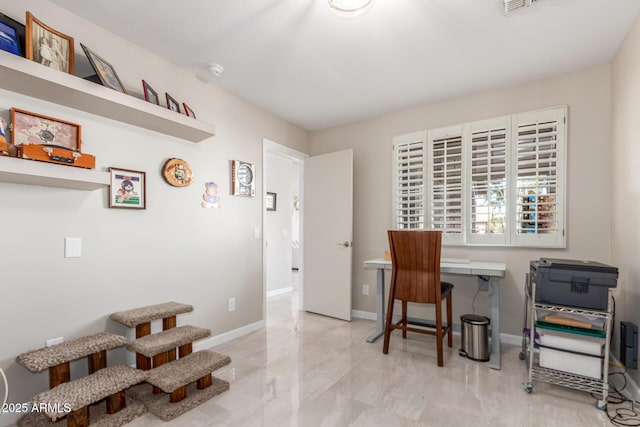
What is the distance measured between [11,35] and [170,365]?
209cm

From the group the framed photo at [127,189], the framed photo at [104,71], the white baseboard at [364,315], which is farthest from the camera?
the white baseboard at [364,315]

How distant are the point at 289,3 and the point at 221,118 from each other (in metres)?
1.44

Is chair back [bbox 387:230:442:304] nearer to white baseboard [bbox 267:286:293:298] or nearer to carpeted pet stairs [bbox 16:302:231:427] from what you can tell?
carpeted pet stairs [bbox 16:302:231:427]

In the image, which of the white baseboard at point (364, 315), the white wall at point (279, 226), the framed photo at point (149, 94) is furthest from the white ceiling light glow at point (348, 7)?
the white wall at point (279, 226)

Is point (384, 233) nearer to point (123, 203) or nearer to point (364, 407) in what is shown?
point (364, 407)

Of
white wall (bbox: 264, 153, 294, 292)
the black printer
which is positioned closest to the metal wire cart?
the black printer

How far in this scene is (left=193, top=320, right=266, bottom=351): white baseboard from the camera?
280 centimetres

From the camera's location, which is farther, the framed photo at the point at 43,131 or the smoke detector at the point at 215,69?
the smoke detector at the point at 215,69

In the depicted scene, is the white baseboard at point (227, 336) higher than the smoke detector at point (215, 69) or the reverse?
the reverse

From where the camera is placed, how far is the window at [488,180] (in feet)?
9.17

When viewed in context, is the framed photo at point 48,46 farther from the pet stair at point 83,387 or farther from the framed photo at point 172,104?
the pet stair at point 83,387

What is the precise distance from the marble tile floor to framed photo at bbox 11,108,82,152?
172 centimetres

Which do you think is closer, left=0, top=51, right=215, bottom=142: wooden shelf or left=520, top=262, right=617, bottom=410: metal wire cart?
left=0, top=51, right=215, bottom=142: wooden shelf

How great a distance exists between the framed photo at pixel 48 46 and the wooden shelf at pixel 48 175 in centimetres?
58
